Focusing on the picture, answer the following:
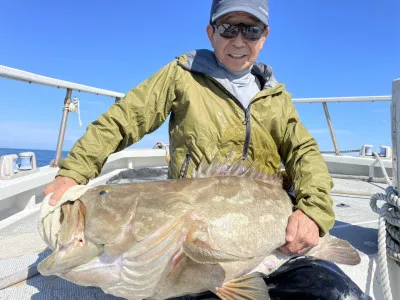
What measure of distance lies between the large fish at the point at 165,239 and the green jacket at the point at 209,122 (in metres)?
0.45

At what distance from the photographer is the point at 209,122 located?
2.67m

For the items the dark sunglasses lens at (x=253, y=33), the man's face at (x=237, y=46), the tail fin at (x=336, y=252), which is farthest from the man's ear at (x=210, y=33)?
the tail fin at (x=336, y=252)

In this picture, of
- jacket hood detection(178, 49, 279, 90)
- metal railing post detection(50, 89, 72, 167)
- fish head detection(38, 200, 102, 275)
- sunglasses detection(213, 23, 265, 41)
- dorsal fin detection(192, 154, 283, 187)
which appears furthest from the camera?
metal railing post detection(50, 89, 72, 167)

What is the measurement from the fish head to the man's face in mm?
1658

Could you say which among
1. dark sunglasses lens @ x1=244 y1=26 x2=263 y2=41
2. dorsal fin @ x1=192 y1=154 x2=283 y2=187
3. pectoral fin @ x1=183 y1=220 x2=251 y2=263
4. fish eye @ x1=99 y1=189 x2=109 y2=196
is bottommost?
pectoral fin @ x1=183 y1=220 x2=251 y2=263

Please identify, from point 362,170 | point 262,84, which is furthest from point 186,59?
point 362,170

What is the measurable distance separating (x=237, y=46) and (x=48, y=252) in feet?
8.00

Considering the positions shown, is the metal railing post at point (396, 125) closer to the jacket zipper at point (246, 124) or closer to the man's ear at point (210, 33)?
the jacket zipper at point (246, 124)

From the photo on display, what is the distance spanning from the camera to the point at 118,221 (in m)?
1.86

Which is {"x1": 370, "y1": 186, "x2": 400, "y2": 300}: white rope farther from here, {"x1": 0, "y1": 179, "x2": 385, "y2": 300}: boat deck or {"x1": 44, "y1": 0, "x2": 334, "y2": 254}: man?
{"x1": 44, "y1": 0, "x2": 334, "y2": 254}: man

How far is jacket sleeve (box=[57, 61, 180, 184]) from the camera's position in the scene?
2.29 meters

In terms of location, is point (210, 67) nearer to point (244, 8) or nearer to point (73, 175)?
point (244, 8)

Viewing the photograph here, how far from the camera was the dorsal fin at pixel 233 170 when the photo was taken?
243 cm

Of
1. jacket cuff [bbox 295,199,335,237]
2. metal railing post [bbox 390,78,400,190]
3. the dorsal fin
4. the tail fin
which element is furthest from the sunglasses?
the tail fin
